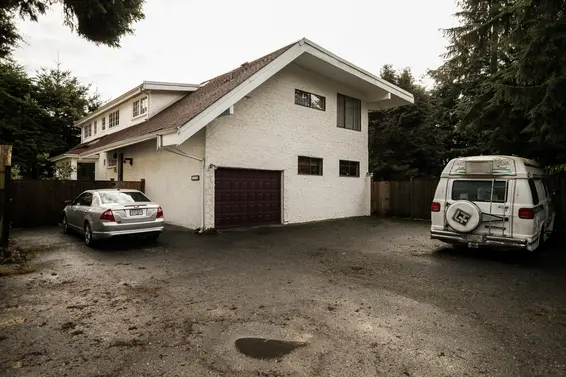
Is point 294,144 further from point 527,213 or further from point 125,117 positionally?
point 125,117

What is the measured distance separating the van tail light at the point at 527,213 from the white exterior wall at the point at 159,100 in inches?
587

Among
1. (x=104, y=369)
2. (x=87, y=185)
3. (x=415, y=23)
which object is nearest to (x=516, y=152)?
(x=415, y=23)

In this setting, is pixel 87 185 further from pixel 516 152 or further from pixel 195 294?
pixel 516 152

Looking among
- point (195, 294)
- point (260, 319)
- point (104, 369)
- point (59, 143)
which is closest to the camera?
point (104, 369)

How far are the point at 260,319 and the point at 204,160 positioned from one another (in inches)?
308

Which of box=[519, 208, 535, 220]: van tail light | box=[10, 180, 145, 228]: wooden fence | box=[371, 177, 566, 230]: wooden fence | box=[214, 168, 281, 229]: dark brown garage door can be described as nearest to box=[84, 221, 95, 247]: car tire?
box=[214, 168, 281, 229]: dark brown garage door

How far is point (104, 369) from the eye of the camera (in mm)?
2879

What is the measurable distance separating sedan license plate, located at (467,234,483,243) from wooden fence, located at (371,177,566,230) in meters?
8.64

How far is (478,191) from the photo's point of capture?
300 inches

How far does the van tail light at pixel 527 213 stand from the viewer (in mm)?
6832

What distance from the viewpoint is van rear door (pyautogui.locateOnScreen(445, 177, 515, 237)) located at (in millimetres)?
7125

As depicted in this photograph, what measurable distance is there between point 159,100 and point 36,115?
18477mm

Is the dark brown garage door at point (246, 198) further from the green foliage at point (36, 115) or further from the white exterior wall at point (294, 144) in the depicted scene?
the green foliage at point (36, 115)

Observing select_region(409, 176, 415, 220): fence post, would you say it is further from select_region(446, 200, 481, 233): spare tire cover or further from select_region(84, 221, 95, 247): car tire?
select_region(84, 221, 95, 247): car tire
